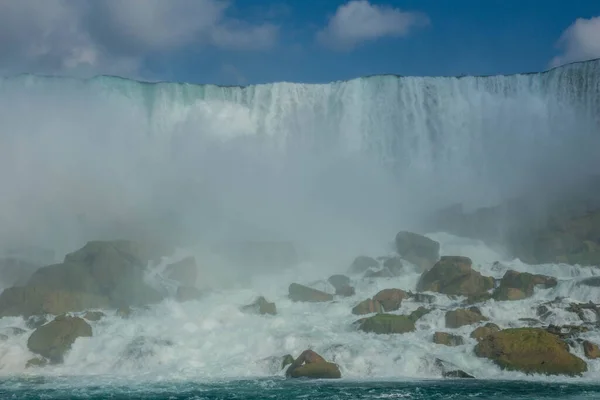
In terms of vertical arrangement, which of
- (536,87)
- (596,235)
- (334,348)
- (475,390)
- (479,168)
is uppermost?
(536,87)

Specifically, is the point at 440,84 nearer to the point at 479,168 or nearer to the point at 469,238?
the point at 479,168

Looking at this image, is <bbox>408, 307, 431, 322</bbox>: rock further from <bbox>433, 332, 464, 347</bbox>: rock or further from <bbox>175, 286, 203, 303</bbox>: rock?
<bbox>175, 286, 203, 303</bbox>: rock

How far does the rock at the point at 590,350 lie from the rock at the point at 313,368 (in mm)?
7491

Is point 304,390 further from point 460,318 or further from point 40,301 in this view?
point 40,301

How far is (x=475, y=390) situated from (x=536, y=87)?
2943 centimetres

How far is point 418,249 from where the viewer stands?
36.8 meters

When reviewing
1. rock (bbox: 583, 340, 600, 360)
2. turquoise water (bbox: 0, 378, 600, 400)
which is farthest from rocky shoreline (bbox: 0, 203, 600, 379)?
turquoise water (bbox: 0, 378, 600, 400)

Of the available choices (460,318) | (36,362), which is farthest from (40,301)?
(460,318)

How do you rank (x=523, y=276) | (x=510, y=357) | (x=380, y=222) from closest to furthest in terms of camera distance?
(x=510, y=357)
(x=523, y=276)
(x=380, y=222)

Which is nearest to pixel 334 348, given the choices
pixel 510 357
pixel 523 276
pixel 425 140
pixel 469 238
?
pixel 510 357

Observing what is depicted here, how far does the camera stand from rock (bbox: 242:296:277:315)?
2932 cm

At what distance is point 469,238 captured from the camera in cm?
4097

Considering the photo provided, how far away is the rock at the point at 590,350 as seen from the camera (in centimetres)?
2227

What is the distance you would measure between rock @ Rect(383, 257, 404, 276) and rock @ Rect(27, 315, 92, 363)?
1499cm
